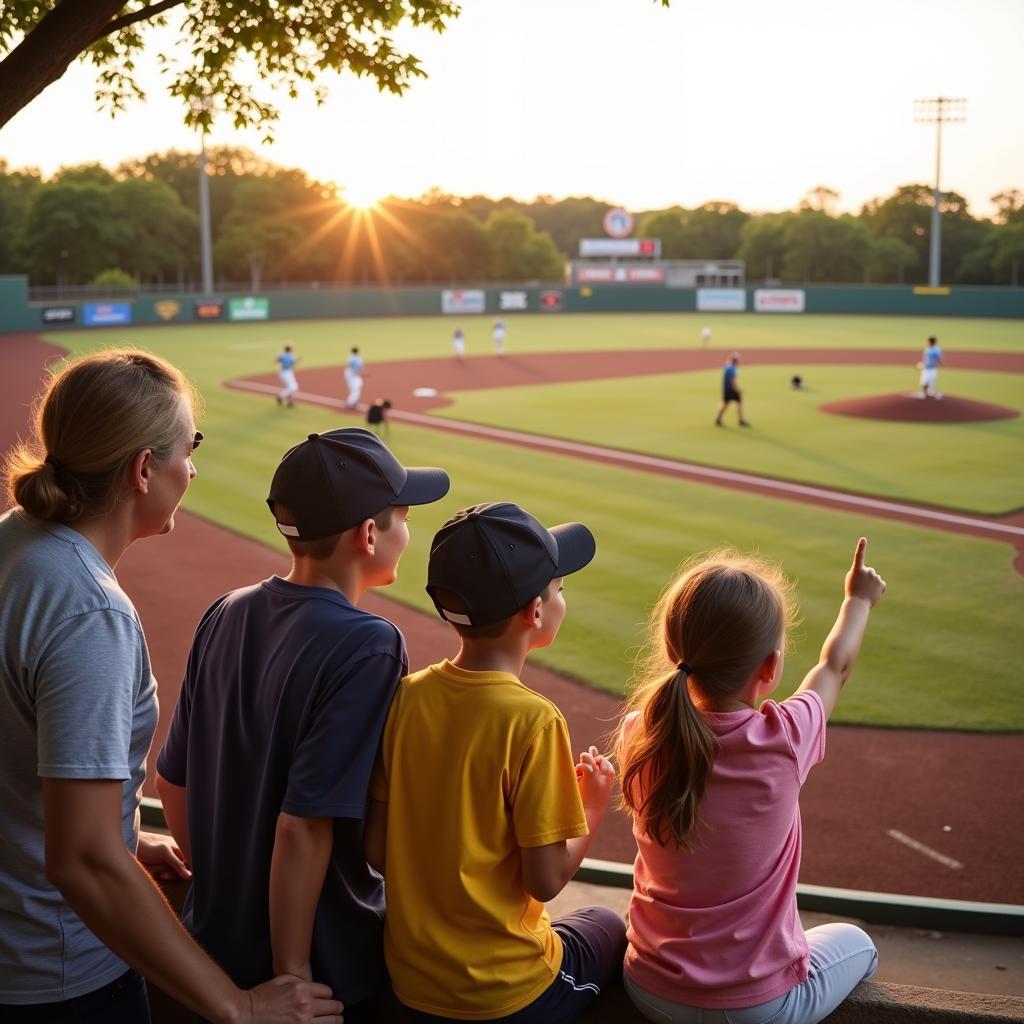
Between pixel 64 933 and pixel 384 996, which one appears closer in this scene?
pixel 64 933

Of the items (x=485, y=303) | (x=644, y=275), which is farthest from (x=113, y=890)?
(x=644, y=275)

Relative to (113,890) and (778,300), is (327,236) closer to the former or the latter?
(778,300)

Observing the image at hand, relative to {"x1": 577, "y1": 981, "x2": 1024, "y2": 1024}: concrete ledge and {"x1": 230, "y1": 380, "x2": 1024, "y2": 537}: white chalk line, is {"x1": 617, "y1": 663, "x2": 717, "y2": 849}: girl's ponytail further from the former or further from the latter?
{"x1": 230, "y1": 380, "x2": 1024, "y2": 537}: white chalk line

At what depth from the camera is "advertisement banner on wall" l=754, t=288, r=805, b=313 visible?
7275cm

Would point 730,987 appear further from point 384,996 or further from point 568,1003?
point 384,996

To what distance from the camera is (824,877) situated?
762 centimetres

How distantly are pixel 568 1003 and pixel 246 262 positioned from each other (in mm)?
105701

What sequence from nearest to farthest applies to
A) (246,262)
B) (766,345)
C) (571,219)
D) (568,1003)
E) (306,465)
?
1. (568,1003)
2. (306,465)
3. (766,345)
4. (246,262)
5. (571,219)

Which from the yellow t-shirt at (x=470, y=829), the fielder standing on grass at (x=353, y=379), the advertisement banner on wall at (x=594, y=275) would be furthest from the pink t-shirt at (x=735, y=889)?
the advertisement banner on wall at (x=594, y=275)

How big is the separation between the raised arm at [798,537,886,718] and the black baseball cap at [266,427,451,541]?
1.59 metres

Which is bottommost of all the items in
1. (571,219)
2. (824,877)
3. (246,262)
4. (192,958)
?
(824,877)

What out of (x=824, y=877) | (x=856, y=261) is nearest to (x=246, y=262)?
(x=856, y=261)

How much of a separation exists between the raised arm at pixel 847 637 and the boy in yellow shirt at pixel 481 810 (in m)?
1.16

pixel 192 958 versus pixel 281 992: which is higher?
pixel 192 958
